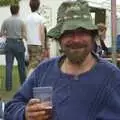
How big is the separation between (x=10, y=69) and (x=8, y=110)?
6924 millimetres

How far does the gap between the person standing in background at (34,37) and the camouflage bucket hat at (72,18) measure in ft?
19.4

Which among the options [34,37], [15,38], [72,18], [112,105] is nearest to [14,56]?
[15,38]

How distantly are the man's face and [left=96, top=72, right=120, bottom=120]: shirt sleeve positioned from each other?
0.24m

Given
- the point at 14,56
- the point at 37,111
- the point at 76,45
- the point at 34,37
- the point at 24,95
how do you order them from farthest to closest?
the point at 14,56, the point at 34,37, the point at 24,95, the point at 76,45, the point at 37,111

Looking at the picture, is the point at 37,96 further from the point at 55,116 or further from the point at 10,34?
the point at 10,34

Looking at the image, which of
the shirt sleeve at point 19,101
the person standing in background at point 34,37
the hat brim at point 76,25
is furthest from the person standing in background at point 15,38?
the hat brim at point 76,25

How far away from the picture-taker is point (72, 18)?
3158 mm

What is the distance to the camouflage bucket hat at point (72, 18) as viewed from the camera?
3109 mm

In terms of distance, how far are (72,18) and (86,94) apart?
44cm

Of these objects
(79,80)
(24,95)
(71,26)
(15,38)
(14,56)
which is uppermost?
(71,26)

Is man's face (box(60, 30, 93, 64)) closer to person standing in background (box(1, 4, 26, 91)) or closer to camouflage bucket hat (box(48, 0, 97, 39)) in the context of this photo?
camouflage bucket hat (box(48, 0, 97, 39))

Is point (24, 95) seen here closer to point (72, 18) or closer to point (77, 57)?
point (77, 57)

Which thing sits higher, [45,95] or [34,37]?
[34,37]

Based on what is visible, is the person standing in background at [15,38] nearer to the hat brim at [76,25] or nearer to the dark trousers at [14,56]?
the dark trousers at [14,56]
